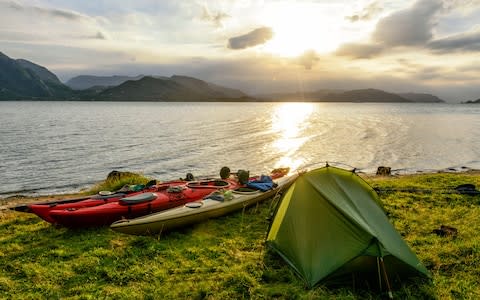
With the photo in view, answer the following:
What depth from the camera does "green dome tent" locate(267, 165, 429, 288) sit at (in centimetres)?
741

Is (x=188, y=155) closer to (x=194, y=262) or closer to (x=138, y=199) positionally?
(x=138, y=199)

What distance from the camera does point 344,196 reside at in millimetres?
8664

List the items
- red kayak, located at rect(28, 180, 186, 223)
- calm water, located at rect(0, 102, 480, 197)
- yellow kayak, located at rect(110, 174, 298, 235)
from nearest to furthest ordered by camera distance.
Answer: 1. yellow kayak, located at rect(110, 174, 298, 235)
2. red kayak, located at rect(28, 180, 186, 223)
3. calm water, located at rect(0, 102, 480, 197)

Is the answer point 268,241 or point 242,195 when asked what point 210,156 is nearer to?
point 242,195

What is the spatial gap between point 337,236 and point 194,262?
404 centimetres

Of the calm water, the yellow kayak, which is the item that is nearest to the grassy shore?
the yellow kayak

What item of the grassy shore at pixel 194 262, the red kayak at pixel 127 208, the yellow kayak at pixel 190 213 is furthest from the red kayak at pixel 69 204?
the yellow kayak at pixel 190 213

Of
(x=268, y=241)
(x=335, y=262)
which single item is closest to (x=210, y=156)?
(x=268, y=241)

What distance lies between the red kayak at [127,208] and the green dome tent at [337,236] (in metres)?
5.18

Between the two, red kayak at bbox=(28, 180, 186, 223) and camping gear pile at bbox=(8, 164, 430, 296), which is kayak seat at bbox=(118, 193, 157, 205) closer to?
camping gear pile at bbox=(8, 164, 430, 296)

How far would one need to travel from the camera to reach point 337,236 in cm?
783

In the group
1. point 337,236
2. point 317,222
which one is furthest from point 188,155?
point 337,236

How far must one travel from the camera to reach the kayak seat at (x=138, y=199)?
40.4 feet

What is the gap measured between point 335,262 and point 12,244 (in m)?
10.1
